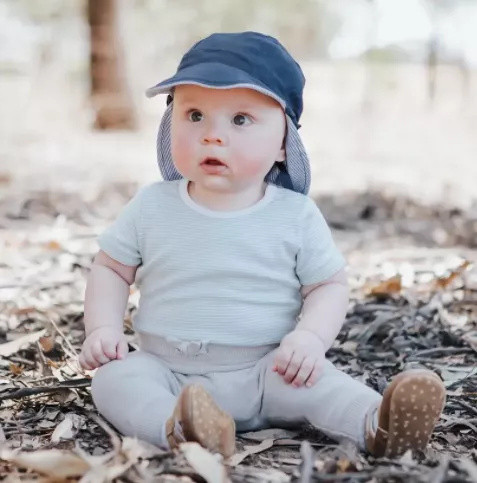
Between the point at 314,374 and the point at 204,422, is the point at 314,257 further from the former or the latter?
the point at 204,422

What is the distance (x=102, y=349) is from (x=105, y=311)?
122mm

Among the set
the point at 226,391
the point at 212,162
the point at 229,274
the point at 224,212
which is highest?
the point at 212,162

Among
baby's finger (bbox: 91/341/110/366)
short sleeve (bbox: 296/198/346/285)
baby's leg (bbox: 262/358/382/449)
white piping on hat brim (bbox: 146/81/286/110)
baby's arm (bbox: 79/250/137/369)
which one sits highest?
white piping on hat brim (bbox: 146/81/286/110)

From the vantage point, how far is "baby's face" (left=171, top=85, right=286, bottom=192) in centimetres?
225

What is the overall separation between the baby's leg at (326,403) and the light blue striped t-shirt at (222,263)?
0.14 meters

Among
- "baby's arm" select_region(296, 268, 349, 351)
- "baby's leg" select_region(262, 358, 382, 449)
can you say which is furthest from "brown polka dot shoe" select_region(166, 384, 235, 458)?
"baby's arm" select_region(296, 268, 349, 351)

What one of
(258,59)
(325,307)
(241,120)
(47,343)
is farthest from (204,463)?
(47,343)

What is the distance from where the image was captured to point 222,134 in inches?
88.2

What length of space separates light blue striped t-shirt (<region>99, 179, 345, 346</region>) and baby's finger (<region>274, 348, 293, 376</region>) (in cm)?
15

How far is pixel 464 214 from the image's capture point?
596 cm

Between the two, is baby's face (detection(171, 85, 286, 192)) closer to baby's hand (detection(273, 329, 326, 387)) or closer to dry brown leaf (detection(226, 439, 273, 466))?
baby's hand (detection(273, 329, 326, 387))

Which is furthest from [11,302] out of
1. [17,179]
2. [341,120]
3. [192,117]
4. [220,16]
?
[220,16]

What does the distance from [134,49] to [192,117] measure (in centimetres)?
876

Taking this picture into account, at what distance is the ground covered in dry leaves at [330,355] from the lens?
183 centimetres
